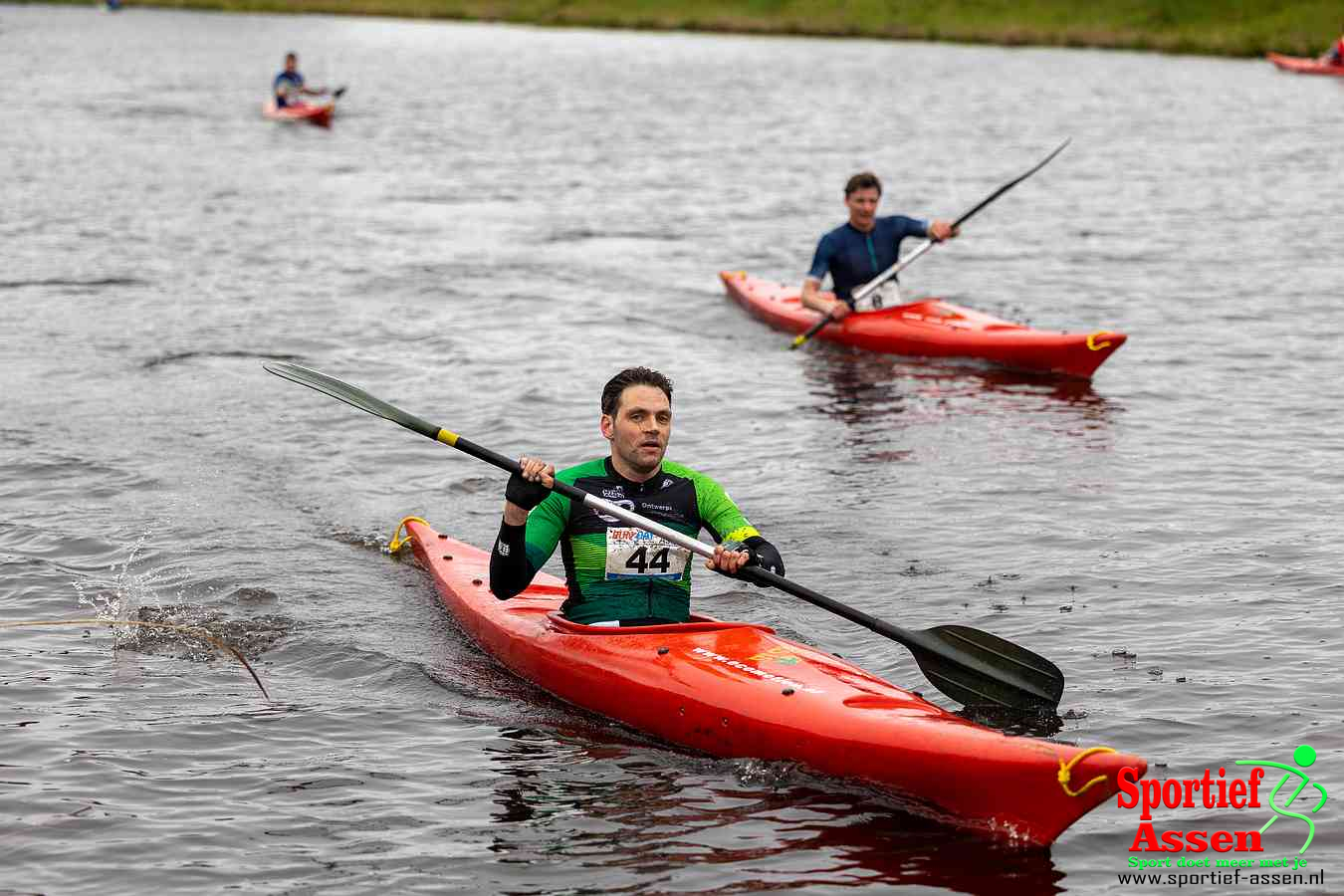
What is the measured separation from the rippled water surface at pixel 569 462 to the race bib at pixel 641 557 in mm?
707

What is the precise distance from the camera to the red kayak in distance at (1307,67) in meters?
41.7

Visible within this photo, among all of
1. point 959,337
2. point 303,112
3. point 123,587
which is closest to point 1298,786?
point 123,587

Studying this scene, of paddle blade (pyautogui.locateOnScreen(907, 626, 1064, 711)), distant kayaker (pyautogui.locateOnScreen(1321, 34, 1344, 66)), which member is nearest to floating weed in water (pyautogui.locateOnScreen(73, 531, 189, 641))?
paddle blade (pyautogui.locateOnScreen(907, 626, 1064, 711))

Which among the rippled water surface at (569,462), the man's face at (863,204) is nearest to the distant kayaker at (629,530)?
the rippled water surface at (569,462)

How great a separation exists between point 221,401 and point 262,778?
692 cm

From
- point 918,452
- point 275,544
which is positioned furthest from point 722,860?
point 918,452

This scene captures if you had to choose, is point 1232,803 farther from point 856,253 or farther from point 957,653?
point 856,253

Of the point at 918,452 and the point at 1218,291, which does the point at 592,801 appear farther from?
the point at 1218,291

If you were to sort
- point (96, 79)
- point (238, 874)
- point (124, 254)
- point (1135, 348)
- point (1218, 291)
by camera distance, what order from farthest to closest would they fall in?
point (96, 79)
point (124, 254)
point (1218, 291)
point (1135, 348)
point (238, 874)

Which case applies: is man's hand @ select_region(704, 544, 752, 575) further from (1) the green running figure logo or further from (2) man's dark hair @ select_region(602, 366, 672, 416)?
(1) the green running figure logo

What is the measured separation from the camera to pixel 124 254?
19312 mm

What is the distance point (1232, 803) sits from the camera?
20.6 feet

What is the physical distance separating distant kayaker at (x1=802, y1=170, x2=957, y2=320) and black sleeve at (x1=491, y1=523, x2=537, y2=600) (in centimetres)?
746

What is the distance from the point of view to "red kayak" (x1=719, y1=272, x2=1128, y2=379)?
13.2m
